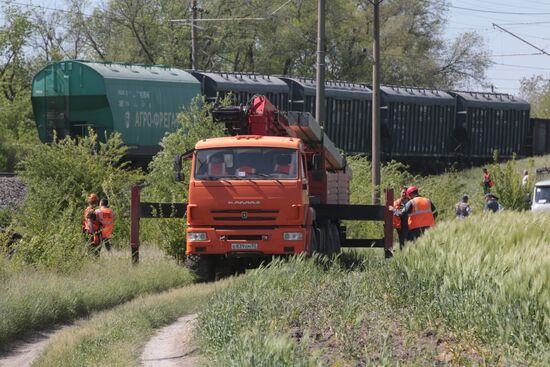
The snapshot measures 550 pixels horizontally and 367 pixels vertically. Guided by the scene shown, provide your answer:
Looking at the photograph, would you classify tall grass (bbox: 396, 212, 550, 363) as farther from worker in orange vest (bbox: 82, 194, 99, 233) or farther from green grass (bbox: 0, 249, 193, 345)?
worker in orange vest (bbox: 82, 194, 99, 233)

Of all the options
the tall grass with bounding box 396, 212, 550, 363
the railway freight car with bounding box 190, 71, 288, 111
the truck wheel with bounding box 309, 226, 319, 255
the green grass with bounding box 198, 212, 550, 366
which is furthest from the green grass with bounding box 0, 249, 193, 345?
the railway freight car with bounding box 190, 71, 288, 111

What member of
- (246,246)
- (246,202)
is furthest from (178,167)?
(246,246)

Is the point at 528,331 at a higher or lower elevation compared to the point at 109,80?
lower

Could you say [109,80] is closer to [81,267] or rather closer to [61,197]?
[61,197]

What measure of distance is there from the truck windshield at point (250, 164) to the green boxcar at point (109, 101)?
53.5ft

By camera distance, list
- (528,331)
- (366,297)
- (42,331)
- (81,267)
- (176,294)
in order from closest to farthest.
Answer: (528,331)
(366,297)
(42,331)
(176,294)
(81,267)

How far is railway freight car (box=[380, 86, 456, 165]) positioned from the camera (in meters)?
48.8

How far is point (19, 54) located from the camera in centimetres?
6066

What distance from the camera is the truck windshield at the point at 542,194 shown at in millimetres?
31438

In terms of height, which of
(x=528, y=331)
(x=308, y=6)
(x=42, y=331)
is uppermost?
(x=308, y=6)

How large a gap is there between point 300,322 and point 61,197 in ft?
49.7

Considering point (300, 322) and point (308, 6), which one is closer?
point (300, 322)

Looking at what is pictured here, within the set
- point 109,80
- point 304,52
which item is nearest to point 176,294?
point 109,80

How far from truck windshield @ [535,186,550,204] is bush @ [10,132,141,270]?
442 inches
